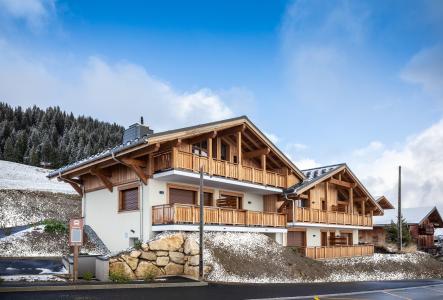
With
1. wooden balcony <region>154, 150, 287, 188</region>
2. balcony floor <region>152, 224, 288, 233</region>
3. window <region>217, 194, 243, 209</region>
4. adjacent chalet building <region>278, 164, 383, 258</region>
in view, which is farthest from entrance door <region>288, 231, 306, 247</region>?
window <region>217, 194, 243, 209</region>

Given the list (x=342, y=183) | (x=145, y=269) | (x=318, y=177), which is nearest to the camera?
(x=145, y=269)

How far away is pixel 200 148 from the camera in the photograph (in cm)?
2856

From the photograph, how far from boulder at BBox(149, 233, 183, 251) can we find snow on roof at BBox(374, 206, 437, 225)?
1543 inches

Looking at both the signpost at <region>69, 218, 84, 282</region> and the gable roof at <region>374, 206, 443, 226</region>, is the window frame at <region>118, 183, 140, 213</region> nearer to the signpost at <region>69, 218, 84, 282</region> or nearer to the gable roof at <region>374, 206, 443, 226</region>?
the signpost at <region>69, 218, 84, 282</region>

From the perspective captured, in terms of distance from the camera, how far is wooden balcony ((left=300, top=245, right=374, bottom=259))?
105ft

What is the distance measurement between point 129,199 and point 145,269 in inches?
251

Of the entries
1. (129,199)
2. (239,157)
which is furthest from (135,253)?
(239,157)

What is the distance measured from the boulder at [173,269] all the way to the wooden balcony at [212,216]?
2.06m

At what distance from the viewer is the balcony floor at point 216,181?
24.4m

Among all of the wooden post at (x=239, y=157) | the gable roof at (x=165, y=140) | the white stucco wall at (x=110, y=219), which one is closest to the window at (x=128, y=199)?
the white stucco wall at (x=110, y=219)

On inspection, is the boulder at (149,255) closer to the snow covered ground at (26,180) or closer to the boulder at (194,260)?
the boulder at (194,260)

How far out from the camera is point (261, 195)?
33000 mm

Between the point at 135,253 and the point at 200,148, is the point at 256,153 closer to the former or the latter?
the point at 200,148

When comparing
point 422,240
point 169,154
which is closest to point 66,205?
point 169,154
